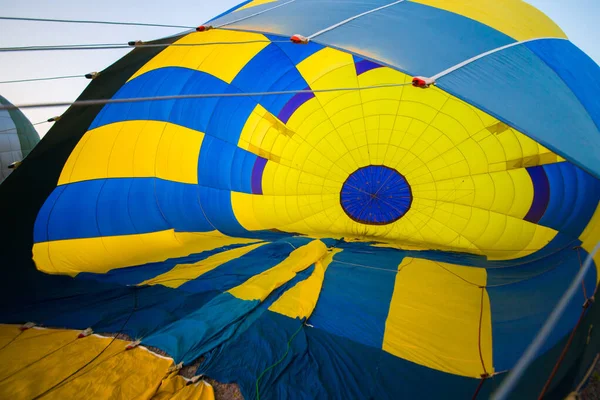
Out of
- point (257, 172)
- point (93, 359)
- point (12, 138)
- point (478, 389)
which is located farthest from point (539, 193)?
point (12, 138)

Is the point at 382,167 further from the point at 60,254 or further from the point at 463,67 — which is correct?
the point at 60,254

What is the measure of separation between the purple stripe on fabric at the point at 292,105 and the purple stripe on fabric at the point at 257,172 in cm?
56

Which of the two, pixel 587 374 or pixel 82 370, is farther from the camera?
pixel 82 370

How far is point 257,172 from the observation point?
162 inches

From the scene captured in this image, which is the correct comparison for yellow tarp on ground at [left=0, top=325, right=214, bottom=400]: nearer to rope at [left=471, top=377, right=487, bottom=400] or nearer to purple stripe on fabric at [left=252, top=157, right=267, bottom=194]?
rope at [left=471, top=377, right=487, bottom=400]

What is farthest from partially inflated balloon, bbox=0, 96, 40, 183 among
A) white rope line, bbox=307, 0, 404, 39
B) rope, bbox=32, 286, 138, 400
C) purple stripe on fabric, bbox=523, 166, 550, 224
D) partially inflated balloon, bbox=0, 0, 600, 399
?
purple stripe on fabric, bbox=523, 166, 550, 224

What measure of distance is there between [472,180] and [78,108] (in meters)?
4.33

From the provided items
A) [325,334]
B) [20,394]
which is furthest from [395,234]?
[20,394]

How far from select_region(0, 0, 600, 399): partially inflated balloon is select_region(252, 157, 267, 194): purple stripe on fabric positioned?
1.0 inches

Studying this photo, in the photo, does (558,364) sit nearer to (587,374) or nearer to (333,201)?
(587,374)

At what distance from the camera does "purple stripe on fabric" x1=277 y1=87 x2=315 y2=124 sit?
12.7ft

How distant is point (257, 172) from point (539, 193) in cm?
302

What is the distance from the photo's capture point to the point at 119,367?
6.13 ft

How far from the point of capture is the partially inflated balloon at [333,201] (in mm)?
1766
